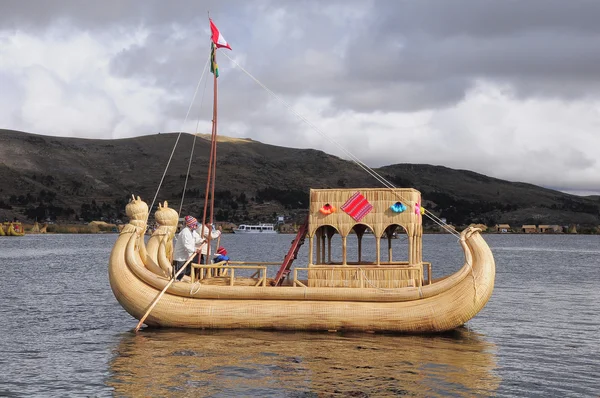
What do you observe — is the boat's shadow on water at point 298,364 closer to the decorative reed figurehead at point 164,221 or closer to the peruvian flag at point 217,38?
the decorative reed figurehead at point 164,221

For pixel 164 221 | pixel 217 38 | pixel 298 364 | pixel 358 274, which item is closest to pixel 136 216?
pixel 164 221

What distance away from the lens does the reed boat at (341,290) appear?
21625mm

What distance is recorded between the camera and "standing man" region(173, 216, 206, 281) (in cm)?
2398

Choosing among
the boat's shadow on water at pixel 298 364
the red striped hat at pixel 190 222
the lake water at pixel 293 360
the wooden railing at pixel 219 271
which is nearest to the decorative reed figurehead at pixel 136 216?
the red striped hat at pixel 190 222

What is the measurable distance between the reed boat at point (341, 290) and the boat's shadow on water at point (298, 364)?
1.59 ft

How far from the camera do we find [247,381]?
56.6 feet

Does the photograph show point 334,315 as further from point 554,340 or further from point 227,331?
point 554,340

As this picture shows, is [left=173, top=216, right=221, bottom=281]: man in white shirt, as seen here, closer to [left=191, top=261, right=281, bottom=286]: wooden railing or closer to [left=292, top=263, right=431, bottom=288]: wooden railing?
[left=191, top=261, right=281, bottom=286]: wooden railing

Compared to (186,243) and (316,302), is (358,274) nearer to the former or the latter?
(316,302)

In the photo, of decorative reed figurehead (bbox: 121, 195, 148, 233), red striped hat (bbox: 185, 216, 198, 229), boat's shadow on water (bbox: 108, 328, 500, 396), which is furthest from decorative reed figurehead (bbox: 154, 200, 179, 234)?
boat's shadow on water (bbox: 108, 328, 500, 396)

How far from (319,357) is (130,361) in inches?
196

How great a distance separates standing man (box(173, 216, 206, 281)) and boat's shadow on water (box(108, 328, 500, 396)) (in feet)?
8.22

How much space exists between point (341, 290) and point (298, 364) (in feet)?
11.7

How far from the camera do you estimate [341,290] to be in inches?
856
